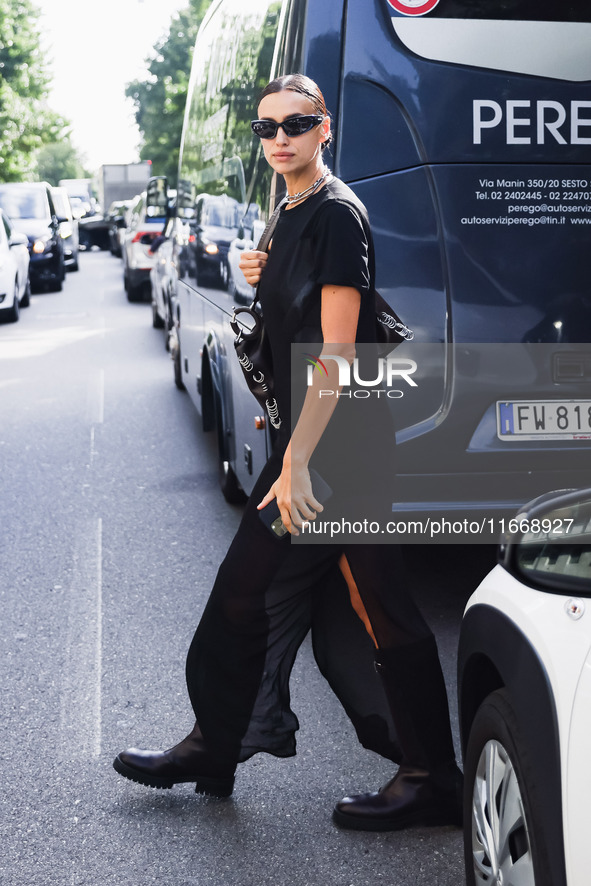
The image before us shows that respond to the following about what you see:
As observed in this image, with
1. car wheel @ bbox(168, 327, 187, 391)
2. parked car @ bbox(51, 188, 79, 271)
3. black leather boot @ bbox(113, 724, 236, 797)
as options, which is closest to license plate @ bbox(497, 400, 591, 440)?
black leather boot @ bbox(113, 724, 236, 797)

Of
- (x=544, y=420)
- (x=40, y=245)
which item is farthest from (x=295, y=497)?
(x=40, y=245)

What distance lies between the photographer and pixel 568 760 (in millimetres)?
2152

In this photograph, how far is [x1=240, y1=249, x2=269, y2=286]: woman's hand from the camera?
3238 millimetres

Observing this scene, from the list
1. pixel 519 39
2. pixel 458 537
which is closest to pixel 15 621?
pixel 458 537

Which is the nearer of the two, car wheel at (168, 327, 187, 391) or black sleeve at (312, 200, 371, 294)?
black sleeve at (312, 200, 371, 294)

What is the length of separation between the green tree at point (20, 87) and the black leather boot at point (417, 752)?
→ 4006 cm

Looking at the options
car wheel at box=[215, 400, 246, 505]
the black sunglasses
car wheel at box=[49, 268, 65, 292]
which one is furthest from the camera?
car wheel at box=[49, 268, 65, 292]

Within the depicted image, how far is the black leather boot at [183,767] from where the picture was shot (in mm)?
3533

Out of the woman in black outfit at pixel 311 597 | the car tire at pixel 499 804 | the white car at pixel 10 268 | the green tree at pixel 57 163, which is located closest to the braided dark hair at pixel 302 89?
the woman in black outfit at pixel 311 597

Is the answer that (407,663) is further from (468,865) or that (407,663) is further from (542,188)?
(542,188)

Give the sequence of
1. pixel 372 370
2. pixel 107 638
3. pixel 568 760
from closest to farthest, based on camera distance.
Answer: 1. pixel 568 760
2. pixel 372 370
3. pixel 107 638

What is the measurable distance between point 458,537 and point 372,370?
267 centimetres

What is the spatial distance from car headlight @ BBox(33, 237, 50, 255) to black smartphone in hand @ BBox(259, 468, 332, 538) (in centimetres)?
2092

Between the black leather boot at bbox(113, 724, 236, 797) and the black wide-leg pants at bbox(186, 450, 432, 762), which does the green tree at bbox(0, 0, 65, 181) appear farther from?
the black wide-leg pants at bbox(186, 450, 432, 762)
